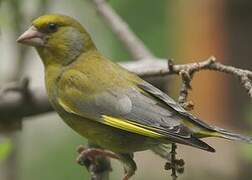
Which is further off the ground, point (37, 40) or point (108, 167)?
point (37, 40)

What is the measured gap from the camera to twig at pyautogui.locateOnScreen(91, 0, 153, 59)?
18.0ft

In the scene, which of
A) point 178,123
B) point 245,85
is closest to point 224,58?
point 178,123

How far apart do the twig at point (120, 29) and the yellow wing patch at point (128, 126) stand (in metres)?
1.03

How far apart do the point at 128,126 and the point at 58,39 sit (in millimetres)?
711

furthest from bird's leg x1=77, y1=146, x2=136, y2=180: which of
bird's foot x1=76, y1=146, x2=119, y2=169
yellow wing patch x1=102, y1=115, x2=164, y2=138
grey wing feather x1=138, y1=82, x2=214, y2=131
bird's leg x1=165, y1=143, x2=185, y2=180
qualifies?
bird's leg x1=165, y1=143, x2=185, y2=180

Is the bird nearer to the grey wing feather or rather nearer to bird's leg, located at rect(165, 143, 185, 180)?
the grey wing feather

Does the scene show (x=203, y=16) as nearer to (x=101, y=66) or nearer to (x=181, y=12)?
(x=181, y=12)

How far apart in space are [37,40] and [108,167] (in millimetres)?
800

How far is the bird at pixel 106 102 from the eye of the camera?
4359mm

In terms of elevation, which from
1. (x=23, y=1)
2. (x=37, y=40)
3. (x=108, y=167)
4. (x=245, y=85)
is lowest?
(x=108, y=167)

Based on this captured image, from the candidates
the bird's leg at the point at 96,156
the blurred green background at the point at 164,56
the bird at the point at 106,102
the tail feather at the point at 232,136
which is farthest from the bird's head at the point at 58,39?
the tail feather at the point at 232,136

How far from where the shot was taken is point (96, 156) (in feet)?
15.0

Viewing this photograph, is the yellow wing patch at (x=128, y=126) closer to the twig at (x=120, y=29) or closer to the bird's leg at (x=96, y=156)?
the bird's leg at (x=96, y=156)

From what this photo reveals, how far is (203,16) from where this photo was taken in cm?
730
